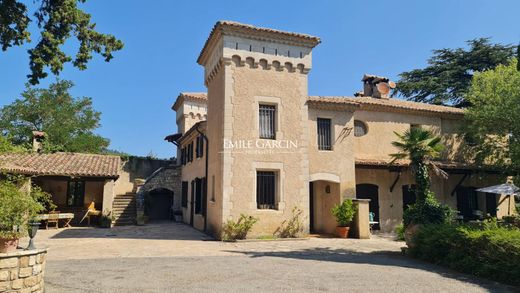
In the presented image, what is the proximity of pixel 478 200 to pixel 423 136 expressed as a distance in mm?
10073

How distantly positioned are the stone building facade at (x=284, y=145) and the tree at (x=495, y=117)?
129cm

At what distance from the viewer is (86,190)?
2141 cm

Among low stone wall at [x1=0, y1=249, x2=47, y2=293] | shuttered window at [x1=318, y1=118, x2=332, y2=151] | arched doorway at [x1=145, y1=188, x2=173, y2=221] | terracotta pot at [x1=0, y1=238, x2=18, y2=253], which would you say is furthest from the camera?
arched doorway at [x1=145, y1=188, x2=173, y2=221]

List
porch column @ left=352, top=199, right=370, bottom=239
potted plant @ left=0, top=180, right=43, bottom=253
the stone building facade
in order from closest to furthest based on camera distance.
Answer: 1. potted plant @ left=0, top=180, right=43, bottom=253
2. the stone building facade
3. porch column @ left=352, top=199, right=370, bottom=239

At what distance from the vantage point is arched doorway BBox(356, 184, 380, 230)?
17.2m

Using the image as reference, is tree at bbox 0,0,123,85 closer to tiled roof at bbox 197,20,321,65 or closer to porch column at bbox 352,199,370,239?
tiled roof at bbox 197,20,321,65

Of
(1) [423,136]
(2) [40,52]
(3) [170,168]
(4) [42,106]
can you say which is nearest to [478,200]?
(1) [423,136]

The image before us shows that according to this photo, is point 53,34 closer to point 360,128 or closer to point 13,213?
point 13,213

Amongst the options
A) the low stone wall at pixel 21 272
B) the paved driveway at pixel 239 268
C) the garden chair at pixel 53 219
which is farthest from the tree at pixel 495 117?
the garden chair at pixel 53 219

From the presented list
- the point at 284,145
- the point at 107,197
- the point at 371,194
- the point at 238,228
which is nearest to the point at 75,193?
the point at 107,197

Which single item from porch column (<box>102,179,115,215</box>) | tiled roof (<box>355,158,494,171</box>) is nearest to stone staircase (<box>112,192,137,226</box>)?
porch column (<box>102,179,115,215</box>)

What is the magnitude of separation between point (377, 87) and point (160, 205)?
606 inches

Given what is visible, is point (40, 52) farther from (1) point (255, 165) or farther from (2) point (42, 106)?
(2) point (42, 106)

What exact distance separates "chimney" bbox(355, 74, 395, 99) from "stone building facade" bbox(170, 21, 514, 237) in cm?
298
